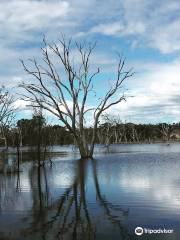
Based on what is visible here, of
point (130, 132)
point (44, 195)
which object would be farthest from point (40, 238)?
point (130, 132)

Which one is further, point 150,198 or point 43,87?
point 43,87

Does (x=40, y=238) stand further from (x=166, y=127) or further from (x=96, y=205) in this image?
(x=166, y=127)

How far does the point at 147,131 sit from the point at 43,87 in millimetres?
118929

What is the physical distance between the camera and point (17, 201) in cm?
1248

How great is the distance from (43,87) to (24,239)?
98.0 feet

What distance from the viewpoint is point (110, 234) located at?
7.89 m

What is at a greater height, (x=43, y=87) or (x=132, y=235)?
(x=43, y=87)

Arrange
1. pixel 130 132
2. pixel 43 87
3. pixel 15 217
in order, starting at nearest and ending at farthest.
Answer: pixel 15 217
pixel 43 87
pixel 130 132

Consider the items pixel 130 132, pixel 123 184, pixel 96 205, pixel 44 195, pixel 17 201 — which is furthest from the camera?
pixel 130 132

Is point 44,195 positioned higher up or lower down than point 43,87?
lower down

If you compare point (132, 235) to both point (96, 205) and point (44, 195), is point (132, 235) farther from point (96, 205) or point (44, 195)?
point (44, 195)

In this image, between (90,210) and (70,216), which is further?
(90,210)

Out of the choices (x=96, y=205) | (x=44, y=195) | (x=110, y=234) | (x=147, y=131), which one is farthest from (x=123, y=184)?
(x=147, y=131)

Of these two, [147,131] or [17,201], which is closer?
[17,201]
